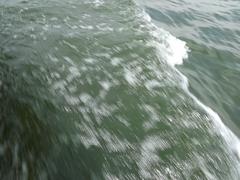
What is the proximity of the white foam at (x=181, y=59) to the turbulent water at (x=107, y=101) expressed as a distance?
2 cm

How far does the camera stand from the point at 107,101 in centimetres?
458

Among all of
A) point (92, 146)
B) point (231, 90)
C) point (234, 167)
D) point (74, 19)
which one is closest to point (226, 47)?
point (231, 90)

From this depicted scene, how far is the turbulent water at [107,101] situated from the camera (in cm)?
372

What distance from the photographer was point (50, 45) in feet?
18.6

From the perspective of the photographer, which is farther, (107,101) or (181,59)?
(181,59)

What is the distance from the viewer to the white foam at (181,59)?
182 inches

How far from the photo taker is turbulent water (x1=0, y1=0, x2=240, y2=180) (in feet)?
12.2

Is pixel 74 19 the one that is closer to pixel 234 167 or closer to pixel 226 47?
pixel 226 47

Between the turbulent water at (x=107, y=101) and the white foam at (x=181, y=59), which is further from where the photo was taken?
the white foam at (x=181, y=59)

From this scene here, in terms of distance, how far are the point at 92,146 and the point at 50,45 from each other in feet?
7.82

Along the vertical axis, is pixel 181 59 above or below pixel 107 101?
below

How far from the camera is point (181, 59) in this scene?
6.84 m

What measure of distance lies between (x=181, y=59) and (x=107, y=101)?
8.95 ft

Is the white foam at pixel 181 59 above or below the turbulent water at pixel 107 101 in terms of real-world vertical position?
below
